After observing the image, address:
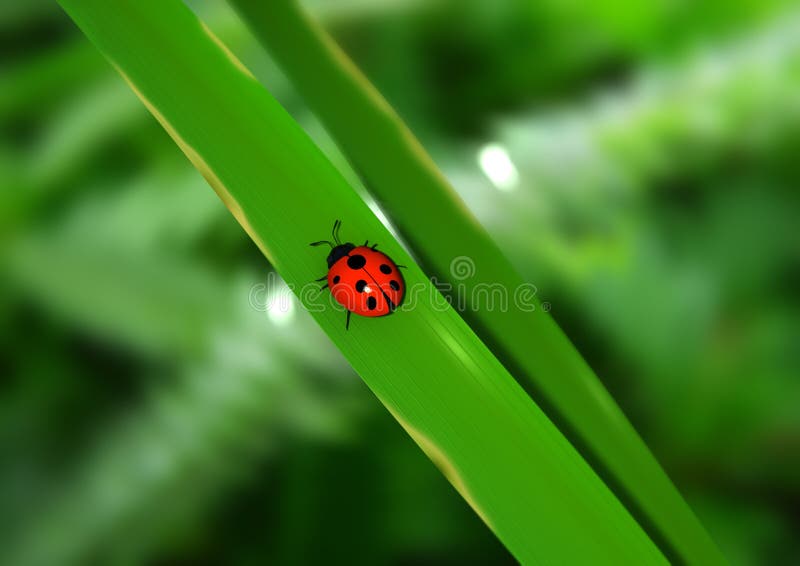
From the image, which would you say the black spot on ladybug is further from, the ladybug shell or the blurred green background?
the blurred green background

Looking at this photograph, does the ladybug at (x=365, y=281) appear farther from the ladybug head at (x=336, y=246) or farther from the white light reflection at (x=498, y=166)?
the white light reflection at (x=498, y=166)

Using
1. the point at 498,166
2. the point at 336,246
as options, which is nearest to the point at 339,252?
the point at 336,246

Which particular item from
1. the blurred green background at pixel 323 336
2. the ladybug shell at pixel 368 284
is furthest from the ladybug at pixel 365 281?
the blurred green background at pixel 323 336

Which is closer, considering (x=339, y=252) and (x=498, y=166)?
(x=339, y=252)

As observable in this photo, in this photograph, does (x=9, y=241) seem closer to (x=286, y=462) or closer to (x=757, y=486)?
(x=286, y=462)

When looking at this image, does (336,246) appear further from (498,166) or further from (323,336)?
(498,166)

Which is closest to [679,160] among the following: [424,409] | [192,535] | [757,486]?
[757,486]
